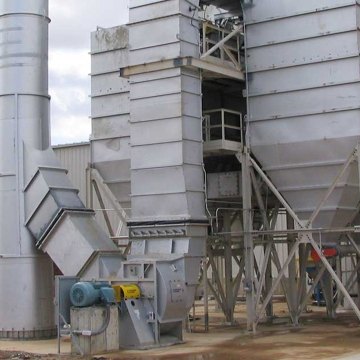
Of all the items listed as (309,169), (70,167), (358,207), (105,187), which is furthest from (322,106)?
(70,167)

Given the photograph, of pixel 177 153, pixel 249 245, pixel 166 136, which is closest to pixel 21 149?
pixel 166 136

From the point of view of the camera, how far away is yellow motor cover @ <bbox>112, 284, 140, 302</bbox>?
17234mm

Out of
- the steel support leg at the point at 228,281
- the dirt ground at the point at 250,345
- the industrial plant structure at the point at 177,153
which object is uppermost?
the industrial plant structure at the point at 177,153

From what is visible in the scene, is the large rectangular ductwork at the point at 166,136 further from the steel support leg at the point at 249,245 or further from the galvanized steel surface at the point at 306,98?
the galvanized steel surface at the point at 306,98

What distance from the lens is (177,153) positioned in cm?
1864

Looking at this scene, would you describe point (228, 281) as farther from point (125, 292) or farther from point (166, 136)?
point (125, 292)

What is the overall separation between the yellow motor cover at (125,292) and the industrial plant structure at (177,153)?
3cm

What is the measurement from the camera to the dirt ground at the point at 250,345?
52.8ft

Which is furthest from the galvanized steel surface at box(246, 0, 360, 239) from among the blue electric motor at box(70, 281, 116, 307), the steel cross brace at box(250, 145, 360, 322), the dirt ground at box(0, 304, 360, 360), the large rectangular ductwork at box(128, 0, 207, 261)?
the blue electric motor at box(70, 281, 116, 307)

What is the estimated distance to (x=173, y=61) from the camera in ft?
62.0

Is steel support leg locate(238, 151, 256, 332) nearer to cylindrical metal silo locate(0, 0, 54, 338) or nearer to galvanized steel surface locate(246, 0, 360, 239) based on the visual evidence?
galvanized steel surface locate(246, 0, 360, 239)

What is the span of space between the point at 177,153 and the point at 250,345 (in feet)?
16.0

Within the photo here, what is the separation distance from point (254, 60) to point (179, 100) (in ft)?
9.25

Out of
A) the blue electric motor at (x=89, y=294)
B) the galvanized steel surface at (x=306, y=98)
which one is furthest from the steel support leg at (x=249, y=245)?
the blue electric motor at (x=89, y=294)
